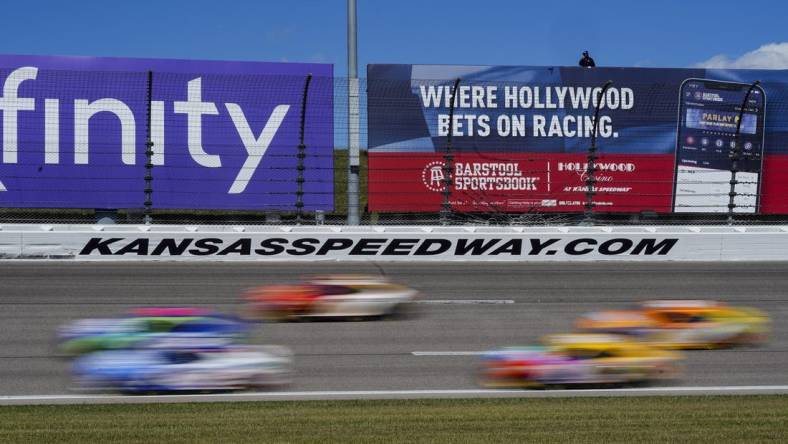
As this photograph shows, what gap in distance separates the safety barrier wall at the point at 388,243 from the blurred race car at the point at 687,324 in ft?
22.4

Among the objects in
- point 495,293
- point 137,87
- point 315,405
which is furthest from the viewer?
point 137,87

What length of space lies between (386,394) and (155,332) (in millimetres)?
2045

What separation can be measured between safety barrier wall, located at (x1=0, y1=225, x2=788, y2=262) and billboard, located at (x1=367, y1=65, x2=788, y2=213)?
7.79 feet

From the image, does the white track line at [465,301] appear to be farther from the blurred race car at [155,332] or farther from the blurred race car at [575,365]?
the blurred race car at [575,365]

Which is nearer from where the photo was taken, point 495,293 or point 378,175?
point 495,293

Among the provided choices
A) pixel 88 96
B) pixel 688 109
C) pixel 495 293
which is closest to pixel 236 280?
pixel 495 293

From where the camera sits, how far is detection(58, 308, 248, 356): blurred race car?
777cm

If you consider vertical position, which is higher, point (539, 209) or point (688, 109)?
point (688, 109)

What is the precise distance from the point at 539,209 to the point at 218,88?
686 centimetres

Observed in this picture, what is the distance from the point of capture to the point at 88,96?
731 inches

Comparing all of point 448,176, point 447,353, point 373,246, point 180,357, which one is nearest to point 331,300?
point 447,353

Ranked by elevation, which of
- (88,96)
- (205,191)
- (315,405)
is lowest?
(315,405)

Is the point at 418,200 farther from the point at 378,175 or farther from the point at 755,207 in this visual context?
the point at 755,207

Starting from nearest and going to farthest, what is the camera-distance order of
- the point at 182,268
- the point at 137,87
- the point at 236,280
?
1. the point at 236,280
2. the point at 182,268
3. the point at 137,87
